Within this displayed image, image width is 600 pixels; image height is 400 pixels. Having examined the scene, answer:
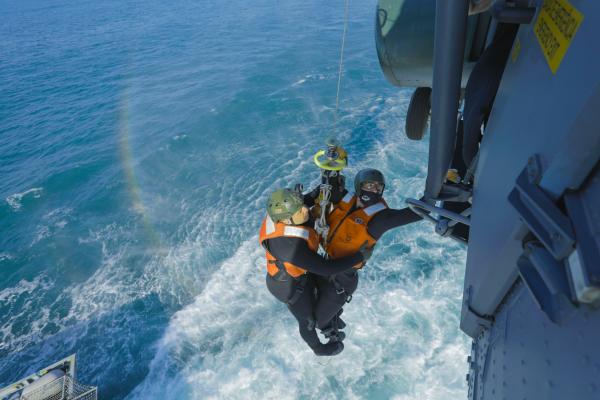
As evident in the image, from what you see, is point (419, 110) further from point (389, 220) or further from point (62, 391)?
point (62, 391)

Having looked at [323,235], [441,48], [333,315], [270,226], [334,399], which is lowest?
[334,399]

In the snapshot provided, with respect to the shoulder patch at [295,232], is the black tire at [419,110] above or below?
above

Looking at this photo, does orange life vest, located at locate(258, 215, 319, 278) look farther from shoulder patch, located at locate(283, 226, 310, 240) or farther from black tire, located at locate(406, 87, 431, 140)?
black tire, located at locate(406, 87, 431, 140)

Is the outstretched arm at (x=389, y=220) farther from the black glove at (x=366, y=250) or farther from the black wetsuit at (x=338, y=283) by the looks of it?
the black glove at (x=366, y=250)

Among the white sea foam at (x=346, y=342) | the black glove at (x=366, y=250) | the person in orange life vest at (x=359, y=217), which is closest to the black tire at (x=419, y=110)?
the person in orange life vest at (x=359, y=217)

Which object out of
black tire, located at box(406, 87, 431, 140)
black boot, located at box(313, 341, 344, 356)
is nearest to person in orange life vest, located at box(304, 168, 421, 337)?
black tire, located at box(406, 87, 431, 140)

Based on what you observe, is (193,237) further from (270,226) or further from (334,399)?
(270,226)

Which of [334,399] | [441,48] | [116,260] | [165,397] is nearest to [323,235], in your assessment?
[441,48]
